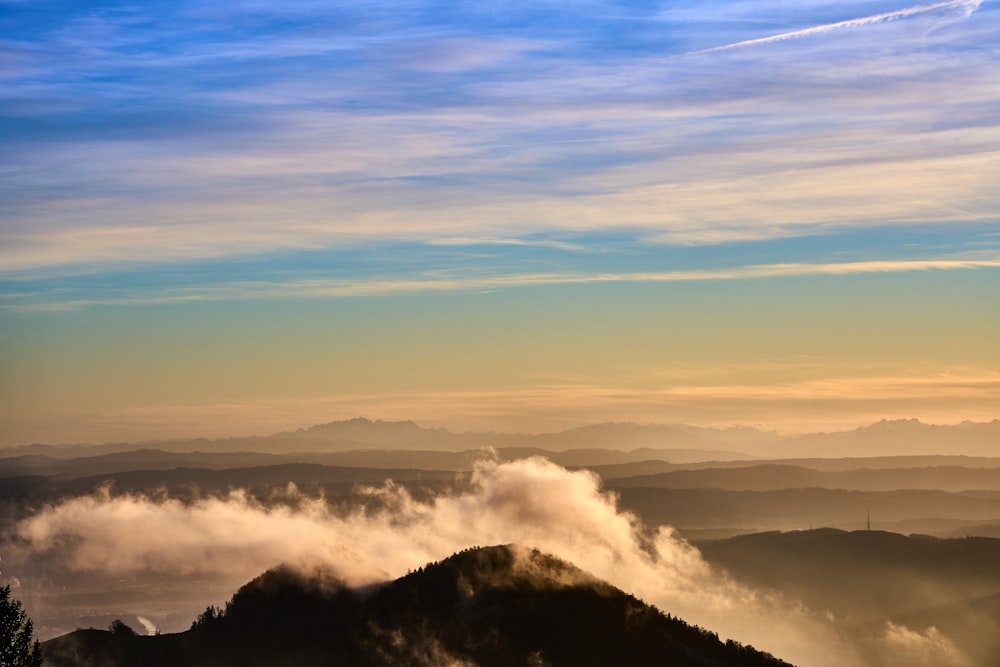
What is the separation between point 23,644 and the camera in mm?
158375

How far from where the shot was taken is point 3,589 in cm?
15938

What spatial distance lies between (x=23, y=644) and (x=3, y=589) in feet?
Result: 21.3

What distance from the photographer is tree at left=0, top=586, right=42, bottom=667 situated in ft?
Result: 510

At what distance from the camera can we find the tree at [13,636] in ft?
510

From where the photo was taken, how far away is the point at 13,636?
157 meters
